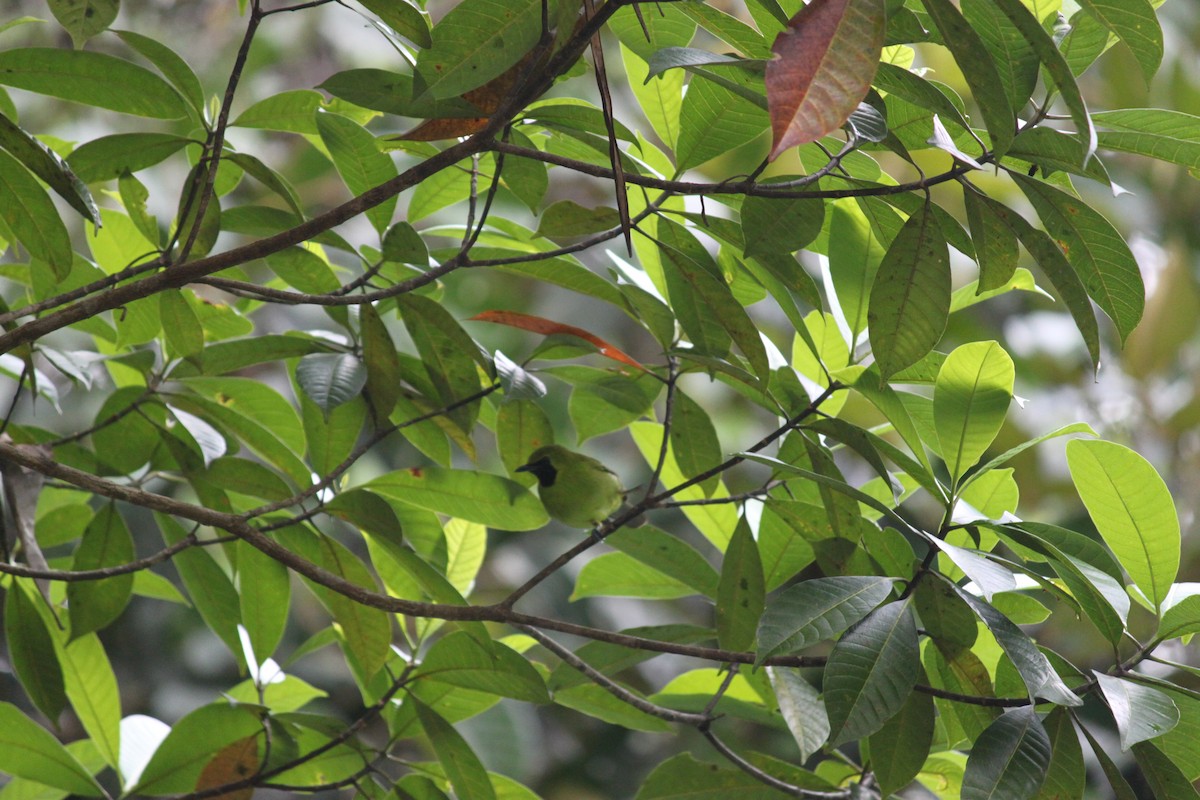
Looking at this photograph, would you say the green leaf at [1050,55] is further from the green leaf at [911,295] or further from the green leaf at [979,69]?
the green leaf at [911,295]

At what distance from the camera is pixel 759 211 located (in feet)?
2.26

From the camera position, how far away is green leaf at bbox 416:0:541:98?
577 millimetres

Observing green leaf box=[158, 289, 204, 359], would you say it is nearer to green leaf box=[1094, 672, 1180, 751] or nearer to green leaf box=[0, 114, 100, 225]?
green leaf box=[0, 114, 100, 225]

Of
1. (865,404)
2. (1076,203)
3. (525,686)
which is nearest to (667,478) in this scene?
(525,686)

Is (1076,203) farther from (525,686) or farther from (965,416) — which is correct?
(525,686)

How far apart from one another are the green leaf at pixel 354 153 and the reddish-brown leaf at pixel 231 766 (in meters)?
0.49

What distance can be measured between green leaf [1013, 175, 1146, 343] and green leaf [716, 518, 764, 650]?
0.34 meters

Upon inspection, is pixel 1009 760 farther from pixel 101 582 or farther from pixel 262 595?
pixel 101 582

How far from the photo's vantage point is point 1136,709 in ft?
2.08

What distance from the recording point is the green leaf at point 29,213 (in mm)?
780

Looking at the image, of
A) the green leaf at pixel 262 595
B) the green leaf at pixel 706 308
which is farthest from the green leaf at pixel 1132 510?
the green leaf at pixel 262 595

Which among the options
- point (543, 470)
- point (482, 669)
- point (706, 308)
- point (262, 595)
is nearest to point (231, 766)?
point (262, 595)

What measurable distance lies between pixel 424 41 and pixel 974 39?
33cm

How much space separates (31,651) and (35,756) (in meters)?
0.09
